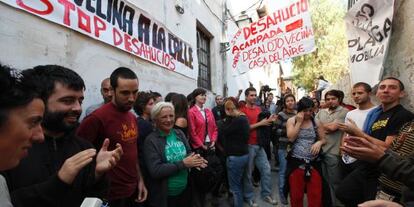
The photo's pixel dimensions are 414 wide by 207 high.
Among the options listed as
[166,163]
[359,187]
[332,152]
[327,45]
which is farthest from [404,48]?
[327,45]

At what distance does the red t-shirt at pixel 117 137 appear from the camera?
8.39ft

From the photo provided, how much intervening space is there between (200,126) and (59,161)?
3238 millimetres

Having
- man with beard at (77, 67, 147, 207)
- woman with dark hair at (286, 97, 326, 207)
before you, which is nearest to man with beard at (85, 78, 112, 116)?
man with beard at (77, 67, 147, 207)

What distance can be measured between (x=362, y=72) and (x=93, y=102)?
11.7 ft

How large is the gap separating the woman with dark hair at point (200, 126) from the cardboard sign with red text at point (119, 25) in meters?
0.96

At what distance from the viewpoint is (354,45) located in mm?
4105

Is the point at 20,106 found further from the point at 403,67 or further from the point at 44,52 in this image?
the point at 403,67

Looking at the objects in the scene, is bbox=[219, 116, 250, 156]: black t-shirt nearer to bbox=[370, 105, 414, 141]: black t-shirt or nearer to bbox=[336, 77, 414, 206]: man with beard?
bbox=[336, 77, 414, 206]: man with beard

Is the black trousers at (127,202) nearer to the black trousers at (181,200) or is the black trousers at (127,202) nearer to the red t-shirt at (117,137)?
the red t-shirt at (117,137)

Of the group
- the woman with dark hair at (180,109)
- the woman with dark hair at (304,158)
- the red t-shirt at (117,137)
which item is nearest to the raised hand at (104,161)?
the red t-shirt at (117,137)

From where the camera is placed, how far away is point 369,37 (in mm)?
3852

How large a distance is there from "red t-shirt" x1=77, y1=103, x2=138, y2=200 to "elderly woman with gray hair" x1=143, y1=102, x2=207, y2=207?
23cm

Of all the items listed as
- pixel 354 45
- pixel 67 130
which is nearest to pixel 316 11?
pixel 354 45

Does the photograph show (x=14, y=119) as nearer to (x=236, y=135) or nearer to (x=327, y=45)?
(x=236, y=135)
